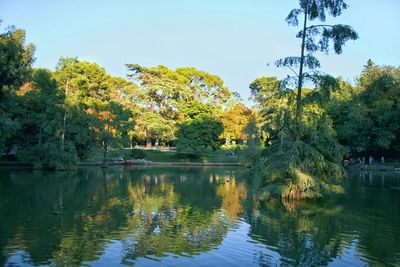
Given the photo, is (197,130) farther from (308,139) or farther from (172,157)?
(308,139)

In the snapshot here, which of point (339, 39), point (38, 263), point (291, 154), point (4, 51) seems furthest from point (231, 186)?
point (38, 263)

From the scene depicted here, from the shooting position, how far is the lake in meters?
11.2

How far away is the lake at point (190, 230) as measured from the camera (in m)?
11.2

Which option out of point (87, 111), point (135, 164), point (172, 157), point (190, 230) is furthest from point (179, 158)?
point (190, 230)

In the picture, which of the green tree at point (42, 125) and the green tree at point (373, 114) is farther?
the green tree at point (373, 114)

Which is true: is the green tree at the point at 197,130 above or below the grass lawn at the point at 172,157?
above

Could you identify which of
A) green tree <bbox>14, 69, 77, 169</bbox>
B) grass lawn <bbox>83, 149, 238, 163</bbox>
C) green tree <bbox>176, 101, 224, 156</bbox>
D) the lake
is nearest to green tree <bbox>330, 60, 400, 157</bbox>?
grass lawn <bbox>83, 149, 238, 163</bbox>

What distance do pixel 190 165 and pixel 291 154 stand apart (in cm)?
3623

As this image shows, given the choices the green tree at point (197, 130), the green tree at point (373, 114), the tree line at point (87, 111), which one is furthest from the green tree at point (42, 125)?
the green tree at point (373, 114)

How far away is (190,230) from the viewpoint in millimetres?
14727

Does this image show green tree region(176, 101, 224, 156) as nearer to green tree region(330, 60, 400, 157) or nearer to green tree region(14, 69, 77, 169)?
green tree region(330, 60, 400, 157)

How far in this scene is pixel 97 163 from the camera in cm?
4991

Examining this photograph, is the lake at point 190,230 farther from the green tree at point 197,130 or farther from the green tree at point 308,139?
the green tree at point 197,130

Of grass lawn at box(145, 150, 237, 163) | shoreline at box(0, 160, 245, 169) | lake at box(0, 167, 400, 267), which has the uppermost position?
grass lawn at box(145, 150, 237, 163)
